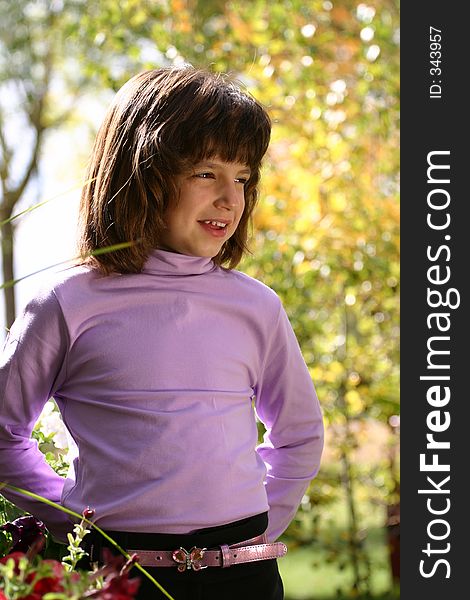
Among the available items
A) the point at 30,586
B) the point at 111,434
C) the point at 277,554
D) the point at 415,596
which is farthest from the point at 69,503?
the point at 415,596

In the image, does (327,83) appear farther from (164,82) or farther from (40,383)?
(40,383)

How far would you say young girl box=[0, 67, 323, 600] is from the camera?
5.16 feet

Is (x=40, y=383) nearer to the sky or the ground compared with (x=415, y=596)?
nearer to the sky

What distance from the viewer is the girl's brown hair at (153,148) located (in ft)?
5.50

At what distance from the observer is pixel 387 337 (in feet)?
15.5

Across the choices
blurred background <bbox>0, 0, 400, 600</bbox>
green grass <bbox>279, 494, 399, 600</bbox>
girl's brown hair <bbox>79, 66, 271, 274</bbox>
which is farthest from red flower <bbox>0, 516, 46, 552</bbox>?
green grass <bbox>279, 494, 399, 600</bbox>

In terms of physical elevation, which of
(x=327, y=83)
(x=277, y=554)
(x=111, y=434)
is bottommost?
(x=277, y=554)

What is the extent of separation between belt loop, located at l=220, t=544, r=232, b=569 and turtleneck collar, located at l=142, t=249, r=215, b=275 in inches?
18.5

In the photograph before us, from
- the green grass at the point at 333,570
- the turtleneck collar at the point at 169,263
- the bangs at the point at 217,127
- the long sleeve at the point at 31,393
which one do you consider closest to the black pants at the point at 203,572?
the long sleeve at the point at 31,393

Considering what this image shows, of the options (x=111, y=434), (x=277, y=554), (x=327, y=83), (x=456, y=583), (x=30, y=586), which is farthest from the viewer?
(x=327, y=83)

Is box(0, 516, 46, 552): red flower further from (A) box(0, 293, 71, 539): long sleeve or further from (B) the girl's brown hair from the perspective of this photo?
(B) the girl's brown hair

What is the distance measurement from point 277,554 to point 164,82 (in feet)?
2.79

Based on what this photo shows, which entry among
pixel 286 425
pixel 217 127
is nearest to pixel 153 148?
pixel 217 127

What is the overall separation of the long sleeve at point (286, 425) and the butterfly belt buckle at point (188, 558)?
364mm
